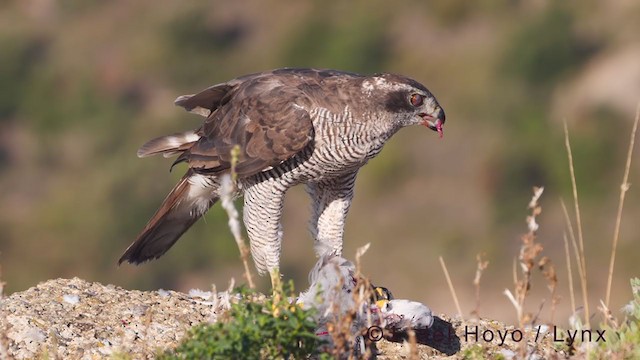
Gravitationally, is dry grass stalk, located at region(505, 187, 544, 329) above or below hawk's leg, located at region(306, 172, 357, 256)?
below

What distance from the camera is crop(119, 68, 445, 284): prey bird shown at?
7215 mm

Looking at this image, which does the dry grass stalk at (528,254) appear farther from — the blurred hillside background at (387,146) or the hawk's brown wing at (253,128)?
the blurred hillside background at (387,146)

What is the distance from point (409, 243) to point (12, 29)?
41.9 feet

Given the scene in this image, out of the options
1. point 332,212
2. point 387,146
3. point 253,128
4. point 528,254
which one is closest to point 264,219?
point 332,212

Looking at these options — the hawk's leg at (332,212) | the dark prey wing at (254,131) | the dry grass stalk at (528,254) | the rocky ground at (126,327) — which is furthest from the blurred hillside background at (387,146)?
the dry grass stalk at (528,254)

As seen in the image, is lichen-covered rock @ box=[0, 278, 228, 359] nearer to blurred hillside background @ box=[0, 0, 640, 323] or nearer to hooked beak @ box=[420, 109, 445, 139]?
hooked beak @ box=[420, 109, 445, 139]

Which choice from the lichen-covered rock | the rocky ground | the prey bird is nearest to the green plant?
the lichen-covered rock

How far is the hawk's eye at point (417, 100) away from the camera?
7207 mm

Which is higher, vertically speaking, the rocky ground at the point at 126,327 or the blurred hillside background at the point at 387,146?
the blurred hillside background at the point at 387,146

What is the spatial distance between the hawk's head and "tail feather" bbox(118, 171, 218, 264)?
4.38ft

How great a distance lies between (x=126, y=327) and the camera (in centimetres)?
648

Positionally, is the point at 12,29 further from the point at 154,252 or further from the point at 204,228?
the point at 154,252

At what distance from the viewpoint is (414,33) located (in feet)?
79.1

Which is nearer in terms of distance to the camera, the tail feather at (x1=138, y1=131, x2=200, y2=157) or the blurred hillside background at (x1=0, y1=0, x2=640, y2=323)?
the tail feather at (x1=138, y1=131, x2=200, y2=157)
